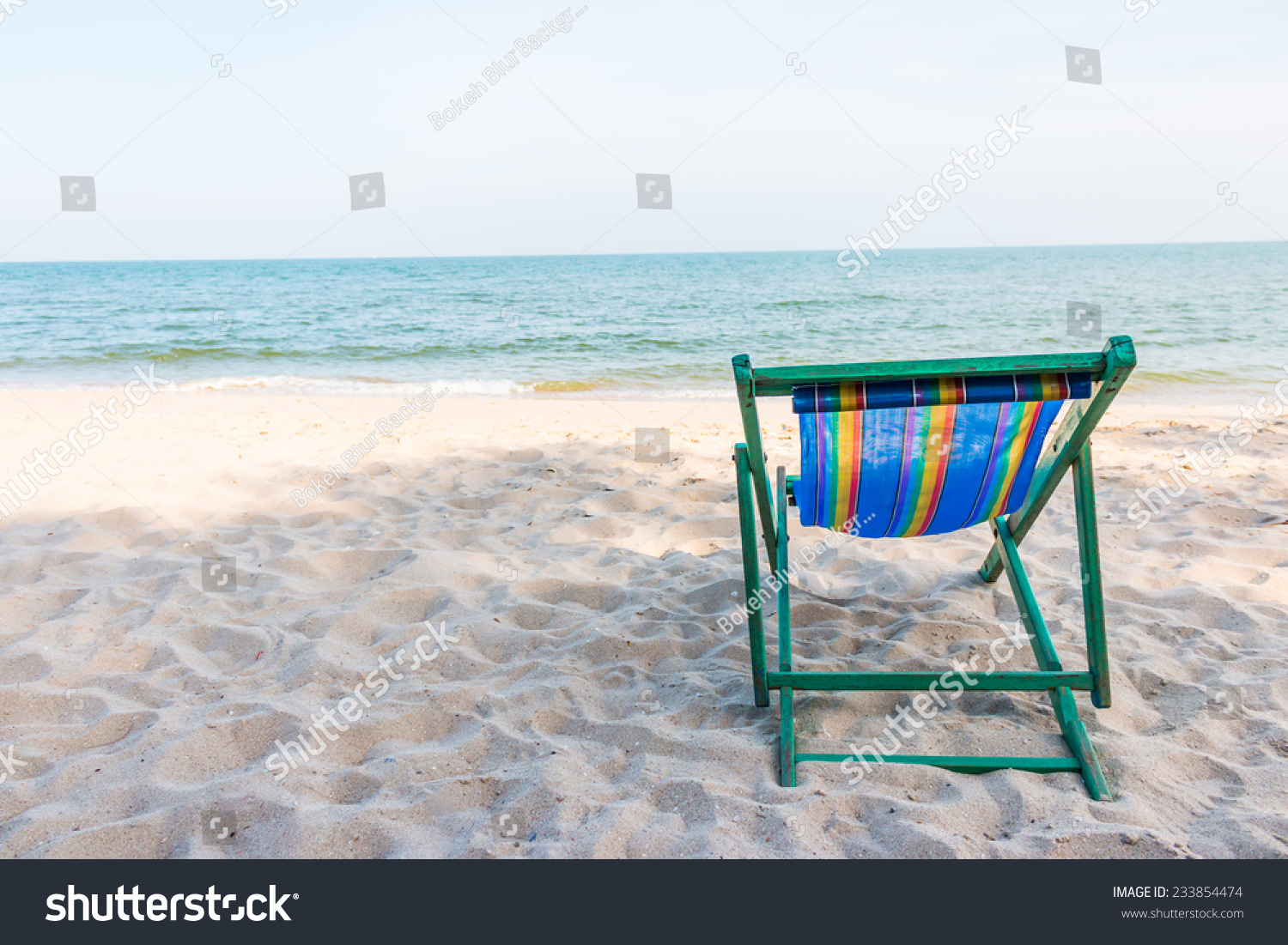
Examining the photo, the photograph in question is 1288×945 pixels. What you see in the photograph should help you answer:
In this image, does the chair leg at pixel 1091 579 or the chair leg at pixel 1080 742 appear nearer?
the chair leg at pixel 1080 742

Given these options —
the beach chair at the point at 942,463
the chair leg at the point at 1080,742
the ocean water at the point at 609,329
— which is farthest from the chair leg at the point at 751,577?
the ocean water at the point at 609,329

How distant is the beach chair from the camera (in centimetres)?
173

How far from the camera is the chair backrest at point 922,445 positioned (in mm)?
1743

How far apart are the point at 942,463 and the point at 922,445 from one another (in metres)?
0.07

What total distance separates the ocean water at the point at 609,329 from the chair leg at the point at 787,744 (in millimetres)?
6953

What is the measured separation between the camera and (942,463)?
6.44 ft

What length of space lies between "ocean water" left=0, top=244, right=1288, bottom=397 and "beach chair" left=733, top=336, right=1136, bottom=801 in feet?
22.4

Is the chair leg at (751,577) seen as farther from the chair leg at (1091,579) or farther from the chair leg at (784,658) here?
the chair leg at (1091,579)

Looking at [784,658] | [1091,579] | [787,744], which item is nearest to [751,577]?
[784,658]

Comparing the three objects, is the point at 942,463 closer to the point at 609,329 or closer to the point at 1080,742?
the point at 1080,742

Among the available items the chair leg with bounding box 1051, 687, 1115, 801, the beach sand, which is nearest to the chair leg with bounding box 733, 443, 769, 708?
the beach sand

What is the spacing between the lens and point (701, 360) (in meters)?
11.1

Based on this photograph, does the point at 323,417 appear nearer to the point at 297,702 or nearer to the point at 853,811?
the point at 297,702
